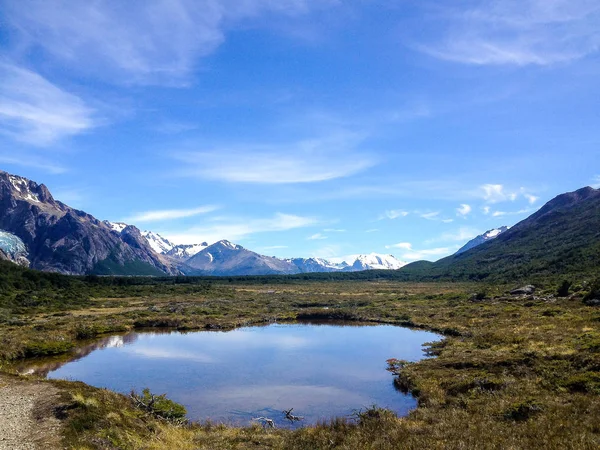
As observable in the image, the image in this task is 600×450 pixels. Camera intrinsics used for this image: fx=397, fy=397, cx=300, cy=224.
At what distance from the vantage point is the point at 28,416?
2014 cm

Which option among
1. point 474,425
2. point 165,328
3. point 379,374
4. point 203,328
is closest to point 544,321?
point 379,374

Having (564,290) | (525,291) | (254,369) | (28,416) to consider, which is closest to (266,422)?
(28,416)

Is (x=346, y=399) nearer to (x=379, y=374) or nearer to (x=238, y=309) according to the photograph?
(x=379, y=374)

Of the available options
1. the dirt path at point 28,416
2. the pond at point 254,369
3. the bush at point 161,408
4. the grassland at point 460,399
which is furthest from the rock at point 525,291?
the dirt path at point 28,416

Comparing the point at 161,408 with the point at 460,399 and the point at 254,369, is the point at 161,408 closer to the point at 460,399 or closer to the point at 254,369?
the point at 254,369

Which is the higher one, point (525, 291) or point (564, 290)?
point (564, 290)

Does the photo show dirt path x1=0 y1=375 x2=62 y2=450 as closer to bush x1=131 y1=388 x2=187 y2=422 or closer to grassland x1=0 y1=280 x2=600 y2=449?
grassland x1=0 y1=280 x2=600 y2=449

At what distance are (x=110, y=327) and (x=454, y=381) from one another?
174 ft

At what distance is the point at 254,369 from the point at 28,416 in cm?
2182

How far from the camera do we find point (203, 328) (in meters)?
67.1

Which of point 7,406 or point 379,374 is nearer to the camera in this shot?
point 7,406

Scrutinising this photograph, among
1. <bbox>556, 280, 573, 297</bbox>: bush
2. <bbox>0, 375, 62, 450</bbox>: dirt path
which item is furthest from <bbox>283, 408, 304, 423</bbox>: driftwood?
<bbox>556, 280, 573, 297</bbox>: bush

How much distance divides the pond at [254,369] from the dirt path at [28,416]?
7.58 metres

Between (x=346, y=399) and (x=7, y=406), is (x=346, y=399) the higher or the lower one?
the lower one
